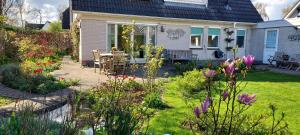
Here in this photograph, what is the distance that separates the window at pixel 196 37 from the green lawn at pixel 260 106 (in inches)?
335

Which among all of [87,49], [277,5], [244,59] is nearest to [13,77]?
[87,49]

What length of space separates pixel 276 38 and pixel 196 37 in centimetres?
546

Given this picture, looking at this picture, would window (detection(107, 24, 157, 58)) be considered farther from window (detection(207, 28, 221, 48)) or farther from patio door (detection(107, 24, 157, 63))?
window (detection(207, 28, 221, 48))

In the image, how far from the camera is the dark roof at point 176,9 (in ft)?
48.3

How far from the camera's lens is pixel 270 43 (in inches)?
734

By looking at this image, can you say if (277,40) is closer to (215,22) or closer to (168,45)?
(215,22)

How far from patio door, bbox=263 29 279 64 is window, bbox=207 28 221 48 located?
346cm

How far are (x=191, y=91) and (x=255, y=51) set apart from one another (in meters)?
13.7

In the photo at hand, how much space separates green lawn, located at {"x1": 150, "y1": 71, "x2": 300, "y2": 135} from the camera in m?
4.98

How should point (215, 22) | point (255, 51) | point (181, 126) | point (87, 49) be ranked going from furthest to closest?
point (255, 51)
point (215, 22)
point (87, 49)
point (181, 126)

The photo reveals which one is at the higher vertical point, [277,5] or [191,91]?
[277,5]

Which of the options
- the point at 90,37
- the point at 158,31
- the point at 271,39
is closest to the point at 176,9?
the point at 158,31

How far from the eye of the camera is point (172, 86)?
920cm

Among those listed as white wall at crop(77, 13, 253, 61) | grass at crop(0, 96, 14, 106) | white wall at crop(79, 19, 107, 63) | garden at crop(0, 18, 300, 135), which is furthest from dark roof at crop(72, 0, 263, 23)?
grass at crop(0, 96, 14, 106)
